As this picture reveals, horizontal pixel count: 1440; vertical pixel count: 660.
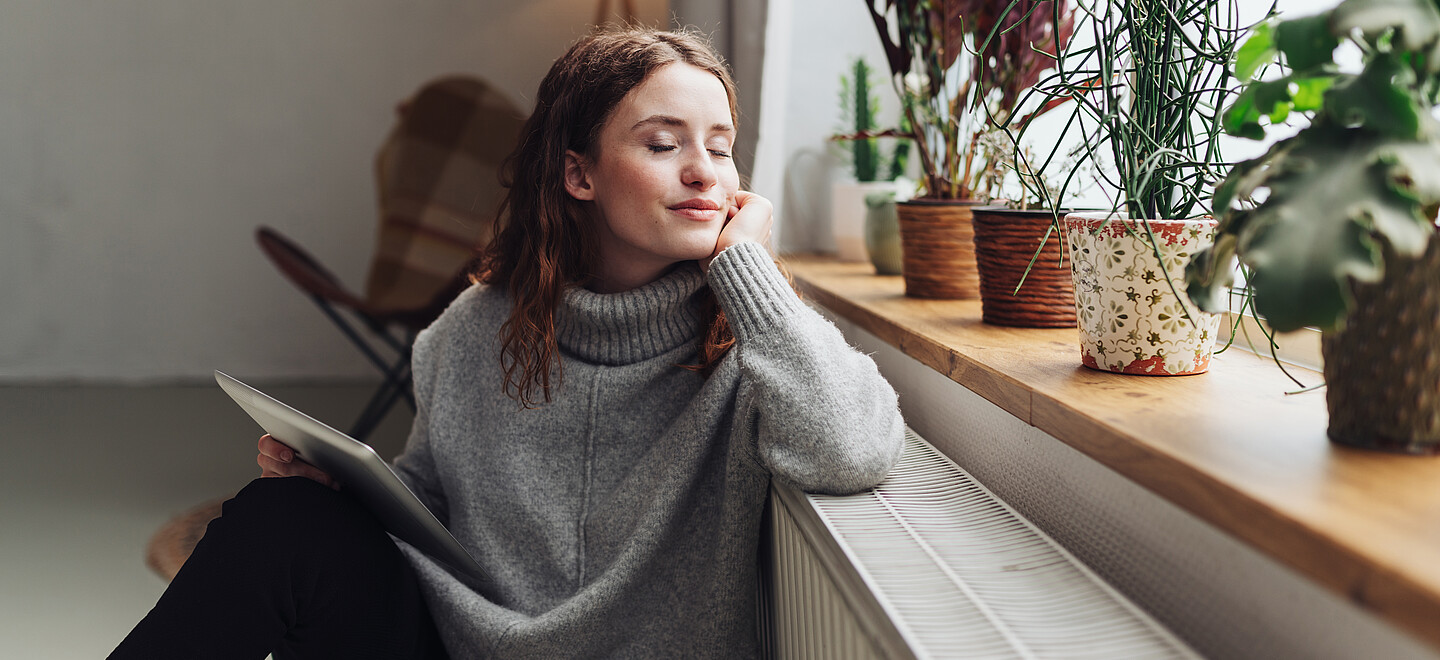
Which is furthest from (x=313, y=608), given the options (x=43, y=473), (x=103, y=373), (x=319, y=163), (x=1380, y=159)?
(x=103, y=373)

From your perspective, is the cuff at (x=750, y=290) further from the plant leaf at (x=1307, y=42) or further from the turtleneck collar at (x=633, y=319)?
the plant leaf at (x=1307, y=42)

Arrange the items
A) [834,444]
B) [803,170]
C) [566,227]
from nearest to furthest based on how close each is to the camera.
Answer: [834,444], [566,227], [803,170]

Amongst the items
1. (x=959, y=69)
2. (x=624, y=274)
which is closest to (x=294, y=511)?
(x=624, y=274)

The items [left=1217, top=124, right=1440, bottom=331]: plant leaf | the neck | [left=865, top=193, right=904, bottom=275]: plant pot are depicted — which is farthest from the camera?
[left=865, top=193, right=904, bottom=275]: plant pot

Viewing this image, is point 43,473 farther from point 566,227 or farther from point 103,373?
point 566,227

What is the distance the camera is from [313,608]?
0.96 m

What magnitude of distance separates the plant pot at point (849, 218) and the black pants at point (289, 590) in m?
1.08

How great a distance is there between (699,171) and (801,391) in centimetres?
27

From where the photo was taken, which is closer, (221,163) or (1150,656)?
(1150,656)

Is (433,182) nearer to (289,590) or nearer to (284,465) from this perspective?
(284,465)

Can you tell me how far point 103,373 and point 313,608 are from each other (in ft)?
Answer: 11.8

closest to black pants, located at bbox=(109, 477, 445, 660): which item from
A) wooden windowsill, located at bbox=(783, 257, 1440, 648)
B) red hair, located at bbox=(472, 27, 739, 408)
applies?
red hair, located at bbox=(472, 27, 739, 408)

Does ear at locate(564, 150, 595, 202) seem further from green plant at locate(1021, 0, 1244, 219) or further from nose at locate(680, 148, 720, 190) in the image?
green plant at locate(1021, 0, 1244, 219)

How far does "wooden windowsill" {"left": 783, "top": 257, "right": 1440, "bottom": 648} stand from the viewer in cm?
44
